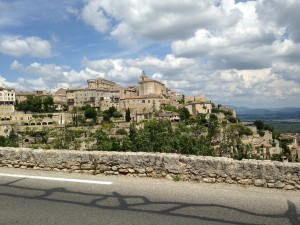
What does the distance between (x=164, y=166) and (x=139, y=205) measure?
2.06 metres

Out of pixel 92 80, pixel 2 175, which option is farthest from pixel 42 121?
pixel 2 175

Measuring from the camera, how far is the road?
Answer: 18.7ft

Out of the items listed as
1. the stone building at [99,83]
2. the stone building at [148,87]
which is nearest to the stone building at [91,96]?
the stone building at [148,87]

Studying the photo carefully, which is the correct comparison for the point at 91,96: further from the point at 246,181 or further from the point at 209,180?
the point at 246,181

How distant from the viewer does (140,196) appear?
692 centimetres

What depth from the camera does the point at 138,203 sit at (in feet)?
21.3

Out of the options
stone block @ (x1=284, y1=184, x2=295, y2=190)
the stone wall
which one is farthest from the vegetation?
stone block @ (x1=284, y1=184, x2=295, y2=190)

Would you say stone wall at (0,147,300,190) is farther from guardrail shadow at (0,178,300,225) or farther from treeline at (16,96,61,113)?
treeline at (16,96,61,113)

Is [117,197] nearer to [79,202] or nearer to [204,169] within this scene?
[79,202]

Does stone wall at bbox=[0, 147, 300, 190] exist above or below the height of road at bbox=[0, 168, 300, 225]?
above

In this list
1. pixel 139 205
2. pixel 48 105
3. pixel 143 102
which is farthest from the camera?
pixel 143 102

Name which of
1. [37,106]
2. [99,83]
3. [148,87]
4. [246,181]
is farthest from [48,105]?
[246,181]

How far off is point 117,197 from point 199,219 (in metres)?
1.98

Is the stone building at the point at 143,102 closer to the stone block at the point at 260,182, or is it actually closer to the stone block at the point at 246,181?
the stone block at the point at 246,181
